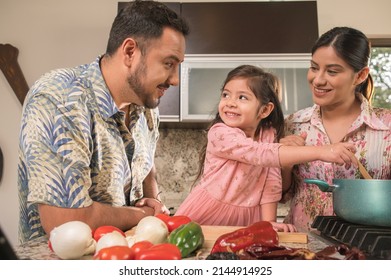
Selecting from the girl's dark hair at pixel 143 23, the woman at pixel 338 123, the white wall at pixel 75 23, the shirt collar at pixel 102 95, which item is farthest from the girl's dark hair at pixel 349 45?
the white wall at pixel 75 23

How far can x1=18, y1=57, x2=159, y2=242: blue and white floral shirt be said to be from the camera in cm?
60

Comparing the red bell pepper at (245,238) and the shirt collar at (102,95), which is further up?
the shirt collar at (102,95)

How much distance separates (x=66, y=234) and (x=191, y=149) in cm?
133

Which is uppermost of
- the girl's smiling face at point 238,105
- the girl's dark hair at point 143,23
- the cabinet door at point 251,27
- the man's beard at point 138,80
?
the cabinet door at point 251,27

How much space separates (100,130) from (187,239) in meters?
0.31

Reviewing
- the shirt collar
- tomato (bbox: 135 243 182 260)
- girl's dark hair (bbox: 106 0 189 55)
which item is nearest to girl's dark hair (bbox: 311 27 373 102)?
girl's dark hair (bbox: 106 0 189 55)

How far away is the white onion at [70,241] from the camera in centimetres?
41

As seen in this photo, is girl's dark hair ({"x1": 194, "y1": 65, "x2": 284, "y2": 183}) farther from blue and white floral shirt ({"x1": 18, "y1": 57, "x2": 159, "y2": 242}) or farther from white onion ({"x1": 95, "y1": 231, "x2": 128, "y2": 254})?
white onion ({"x1": 95, "y1": 231, "x2": 128, "y2": 254})

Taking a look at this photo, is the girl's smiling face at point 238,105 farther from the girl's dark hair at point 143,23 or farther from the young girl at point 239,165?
the girl's dark hair at point 143,23

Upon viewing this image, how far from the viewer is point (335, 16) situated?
1702mm

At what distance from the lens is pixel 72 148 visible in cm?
61

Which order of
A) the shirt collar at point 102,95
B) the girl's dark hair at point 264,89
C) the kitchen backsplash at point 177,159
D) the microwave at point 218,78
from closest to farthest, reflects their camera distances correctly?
the shirt collar at point 102,95 < the girl's dark hair at point 264,89 < the microwave at point 218,78 < the kitchen backsplash at point 177,159

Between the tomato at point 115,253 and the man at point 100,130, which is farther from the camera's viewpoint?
the man at point 100,130

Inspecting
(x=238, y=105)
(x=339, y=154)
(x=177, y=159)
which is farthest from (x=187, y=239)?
(x=177, y=159)
